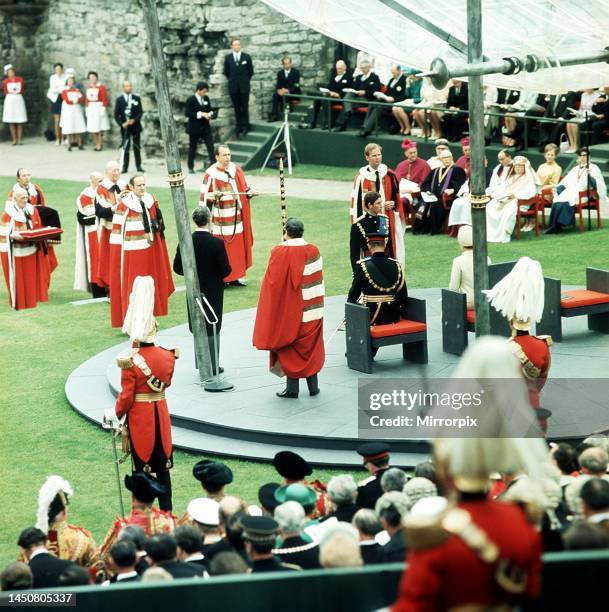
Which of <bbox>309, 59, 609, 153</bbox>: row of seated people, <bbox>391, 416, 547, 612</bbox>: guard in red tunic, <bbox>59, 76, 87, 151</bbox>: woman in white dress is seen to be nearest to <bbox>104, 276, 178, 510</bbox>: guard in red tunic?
<bbox>391, 416, 547, 612</bbox>: guard in red tunic

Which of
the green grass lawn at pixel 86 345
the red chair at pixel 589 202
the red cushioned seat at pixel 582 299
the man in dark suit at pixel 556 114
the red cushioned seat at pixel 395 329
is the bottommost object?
the green grass lawn at pixel 86 345

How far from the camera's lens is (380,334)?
11.3 m

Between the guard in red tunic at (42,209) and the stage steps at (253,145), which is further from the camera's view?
the stage steps at (253,145)

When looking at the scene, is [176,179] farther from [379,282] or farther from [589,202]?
[589,202]

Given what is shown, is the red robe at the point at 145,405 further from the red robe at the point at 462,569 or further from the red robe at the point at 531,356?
the red robe at the point at 462,569

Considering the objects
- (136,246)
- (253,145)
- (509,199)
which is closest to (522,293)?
(136,246)

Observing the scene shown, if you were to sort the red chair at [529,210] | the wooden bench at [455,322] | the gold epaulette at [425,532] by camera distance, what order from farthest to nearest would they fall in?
the red chair at [529,210] < the wooden bench at [455,322] < the gold epaulette at [425,532]

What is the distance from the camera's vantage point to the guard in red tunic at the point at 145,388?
8.73 m

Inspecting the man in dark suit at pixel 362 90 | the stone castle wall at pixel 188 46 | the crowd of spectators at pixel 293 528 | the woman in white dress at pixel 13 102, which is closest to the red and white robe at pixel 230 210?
the crowd of spectators at pixel 293 528

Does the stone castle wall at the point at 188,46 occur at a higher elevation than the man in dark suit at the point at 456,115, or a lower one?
higher

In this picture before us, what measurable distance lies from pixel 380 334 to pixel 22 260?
651cm

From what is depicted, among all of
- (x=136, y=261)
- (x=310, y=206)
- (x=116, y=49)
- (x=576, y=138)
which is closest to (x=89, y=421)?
(x=136, y=261)

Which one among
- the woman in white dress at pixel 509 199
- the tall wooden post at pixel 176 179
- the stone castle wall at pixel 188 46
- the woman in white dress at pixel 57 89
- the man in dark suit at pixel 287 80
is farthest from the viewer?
the woman in white dress at pixel 57 89

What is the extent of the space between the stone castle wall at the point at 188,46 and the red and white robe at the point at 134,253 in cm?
1305
